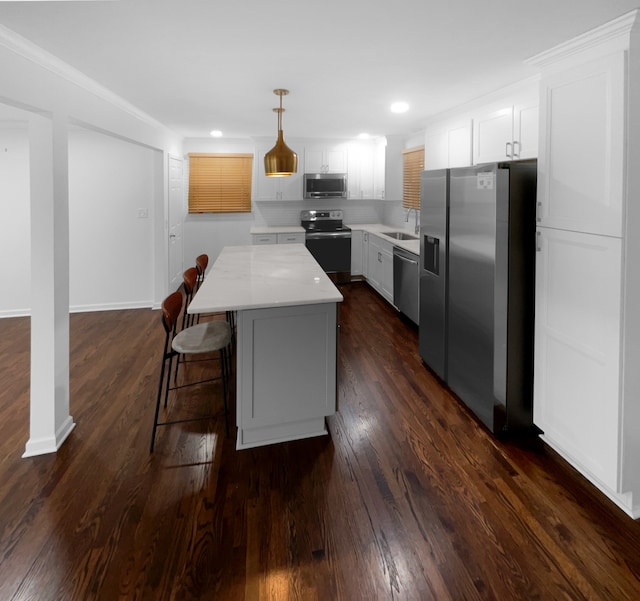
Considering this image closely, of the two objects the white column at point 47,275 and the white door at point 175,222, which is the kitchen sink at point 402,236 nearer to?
the white door at point 175,222

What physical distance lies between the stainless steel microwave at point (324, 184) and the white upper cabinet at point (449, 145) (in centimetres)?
224

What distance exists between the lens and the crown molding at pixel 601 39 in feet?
6.39

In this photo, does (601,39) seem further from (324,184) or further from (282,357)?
(324,184)

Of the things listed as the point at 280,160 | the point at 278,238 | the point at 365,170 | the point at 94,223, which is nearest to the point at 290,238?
the point at 278,238

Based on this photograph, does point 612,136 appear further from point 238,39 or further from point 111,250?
point 111,250

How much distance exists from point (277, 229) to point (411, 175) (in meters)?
2.30

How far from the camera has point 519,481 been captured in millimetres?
2305

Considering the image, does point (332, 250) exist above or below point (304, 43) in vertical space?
below

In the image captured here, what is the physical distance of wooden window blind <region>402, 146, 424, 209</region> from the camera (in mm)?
5770

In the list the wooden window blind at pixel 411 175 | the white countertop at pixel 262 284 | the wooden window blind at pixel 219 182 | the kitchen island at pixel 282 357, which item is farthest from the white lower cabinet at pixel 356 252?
the kitchen island at pixel 282 357

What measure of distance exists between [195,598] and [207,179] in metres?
6.49

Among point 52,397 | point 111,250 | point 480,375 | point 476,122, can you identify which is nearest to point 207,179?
point 111,250

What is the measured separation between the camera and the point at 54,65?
2619 mm

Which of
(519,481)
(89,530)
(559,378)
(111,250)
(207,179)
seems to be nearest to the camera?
(89,530)
